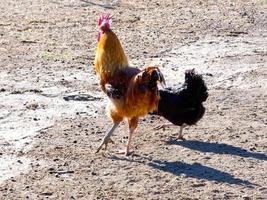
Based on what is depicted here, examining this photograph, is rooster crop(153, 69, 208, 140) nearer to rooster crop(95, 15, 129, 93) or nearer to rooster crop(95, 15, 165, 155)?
rooster crop(95, 15, 165, 155)

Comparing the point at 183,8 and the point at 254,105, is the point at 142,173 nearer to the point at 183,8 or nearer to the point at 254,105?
the point at 254,105

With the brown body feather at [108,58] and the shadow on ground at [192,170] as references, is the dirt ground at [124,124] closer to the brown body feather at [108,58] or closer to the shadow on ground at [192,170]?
the shadow on ground at [192,170]

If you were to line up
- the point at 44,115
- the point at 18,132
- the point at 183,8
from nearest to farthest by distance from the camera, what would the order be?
the point at 18,132, the point at 44,115, the point at 183,8

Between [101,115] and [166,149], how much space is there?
4.38 ft

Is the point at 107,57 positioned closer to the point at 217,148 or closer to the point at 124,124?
the point at 124,124

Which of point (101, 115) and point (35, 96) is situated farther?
point (35, 96)

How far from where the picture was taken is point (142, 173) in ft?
24.4

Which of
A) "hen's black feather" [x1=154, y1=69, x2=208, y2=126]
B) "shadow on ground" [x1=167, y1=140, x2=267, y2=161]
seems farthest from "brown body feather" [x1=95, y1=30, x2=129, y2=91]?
"shadow on ground" [x1=167, y1=140, x2=267, y2=161]

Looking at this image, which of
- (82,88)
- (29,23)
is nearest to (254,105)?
(82,88)

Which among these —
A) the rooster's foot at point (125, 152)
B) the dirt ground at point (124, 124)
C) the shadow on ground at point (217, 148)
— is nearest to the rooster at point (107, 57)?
the rooster's foot at point (125, 152)

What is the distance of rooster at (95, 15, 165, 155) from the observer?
25.4 feet

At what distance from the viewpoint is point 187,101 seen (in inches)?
330

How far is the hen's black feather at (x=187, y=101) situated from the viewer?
27.3ft

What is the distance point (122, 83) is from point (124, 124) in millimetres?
1222
